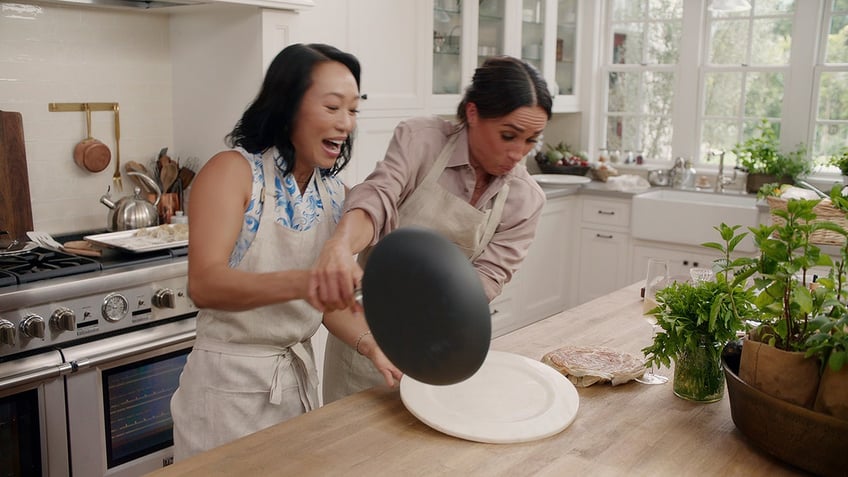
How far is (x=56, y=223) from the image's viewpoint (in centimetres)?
299

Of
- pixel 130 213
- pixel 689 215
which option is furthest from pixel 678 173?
pixel 130 213

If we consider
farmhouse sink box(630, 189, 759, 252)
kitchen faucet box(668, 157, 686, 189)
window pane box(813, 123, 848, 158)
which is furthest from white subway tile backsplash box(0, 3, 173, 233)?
window pane box(813, 123, 848, 158)

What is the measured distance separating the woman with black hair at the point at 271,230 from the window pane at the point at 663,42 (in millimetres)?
3547

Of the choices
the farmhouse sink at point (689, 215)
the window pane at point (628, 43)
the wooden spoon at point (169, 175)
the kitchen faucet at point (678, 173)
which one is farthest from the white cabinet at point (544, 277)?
the wooden spoon at point (169, 175)

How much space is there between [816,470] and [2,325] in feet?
6.50

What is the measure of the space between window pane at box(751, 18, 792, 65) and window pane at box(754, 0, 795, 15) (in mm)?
42

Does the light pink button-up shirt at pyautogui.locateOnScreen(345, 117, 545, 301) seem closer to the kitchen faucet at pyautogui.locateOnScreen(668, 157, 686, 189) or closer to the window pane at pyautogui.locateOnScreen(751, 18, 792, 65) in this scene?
the kitchen faucet at pyautogui.locateOnScreen(668, 157, 686, 189)

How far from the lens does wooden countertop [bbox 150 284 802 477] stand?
1.26 meters

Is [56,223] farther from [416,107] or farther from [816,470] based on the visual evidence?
[816,470]

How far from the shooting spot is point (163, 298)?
2547mm

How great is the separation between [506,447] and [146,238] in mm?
1814

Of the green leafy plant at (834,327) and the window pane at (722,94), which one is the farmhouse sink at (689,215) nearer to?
the window pane at (722,94)

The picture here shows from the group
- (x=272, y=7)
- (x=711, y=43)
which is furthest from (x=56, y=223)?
(x=711, y=43)

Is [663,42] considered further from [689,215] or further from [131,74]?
[131,74]
